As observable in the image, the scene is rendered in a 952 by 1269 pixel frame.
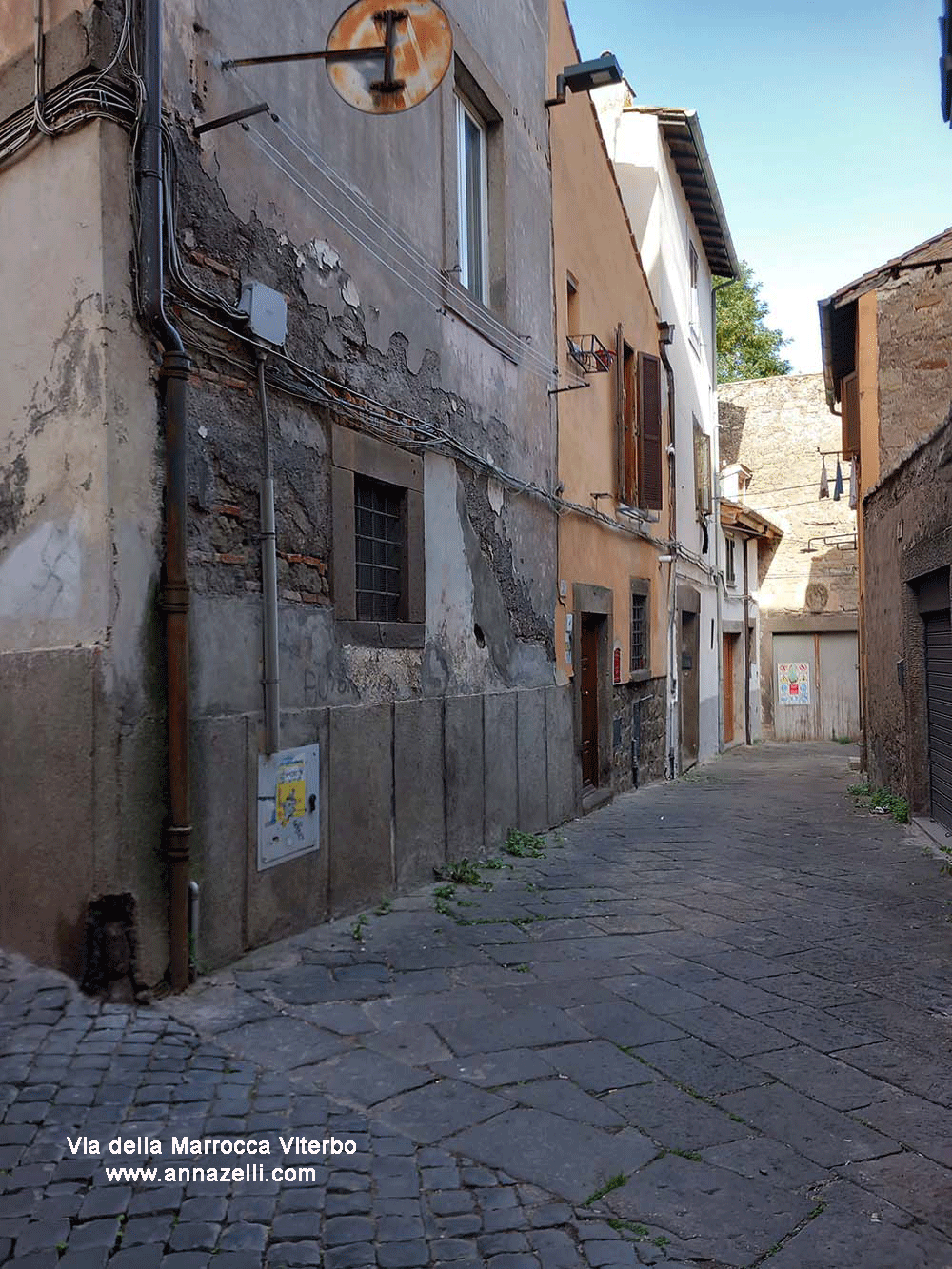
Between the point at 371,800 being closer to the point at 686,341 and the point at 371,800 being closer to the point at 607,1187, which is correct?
the point at 607,1187

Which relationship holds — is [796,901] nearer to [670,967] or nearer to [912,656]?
[670,967]

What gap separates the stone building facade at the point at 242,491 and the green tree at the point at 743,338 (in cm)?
2128

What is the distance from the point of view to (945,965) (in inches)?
179

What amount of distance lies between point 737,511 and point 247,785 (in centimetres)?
1529

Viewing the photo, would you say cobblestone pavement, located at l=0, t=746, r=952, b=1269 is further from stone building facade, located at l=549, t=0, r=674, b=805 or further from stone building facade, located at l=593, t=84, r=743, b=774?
stone building facade, located at l=593, t=84, r=743, b=774

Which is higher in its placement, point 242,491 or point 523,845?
point 242,491

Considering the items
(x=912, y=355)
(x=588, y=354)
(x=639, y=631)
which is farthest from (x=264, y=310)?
(x=912, y=355)

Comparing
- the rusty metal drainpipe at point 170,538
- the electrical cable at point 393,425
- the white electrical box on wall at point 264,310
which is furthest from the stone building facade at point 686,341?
the rusty metal drainpipe at point 170,538

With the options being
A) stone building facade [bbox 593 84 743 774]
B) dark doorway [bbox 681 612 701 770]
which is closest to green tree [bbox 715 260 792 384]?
stone building facade [bbox 593 84 743 774]

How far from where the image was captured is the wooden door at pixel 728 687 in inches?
742

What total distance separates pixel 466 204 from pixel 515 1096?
20.8ft

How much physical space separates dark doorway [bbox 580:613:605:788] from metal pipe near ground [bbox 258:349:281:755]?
5564 mm

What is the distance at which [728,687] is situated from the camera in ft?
63.6

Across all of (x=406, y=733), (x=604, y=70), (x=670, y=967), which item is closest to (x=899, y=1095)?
(x=670, y=967)
